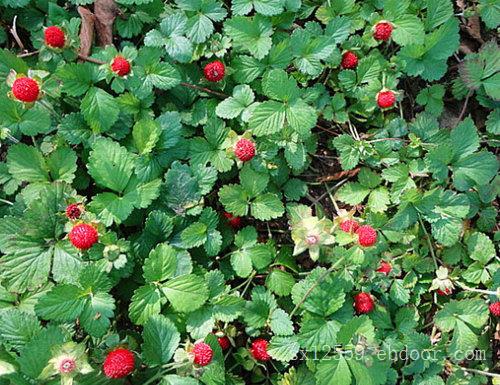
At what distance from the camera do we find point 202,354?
1.84 m

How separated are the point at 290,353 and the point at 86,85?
1314 mm

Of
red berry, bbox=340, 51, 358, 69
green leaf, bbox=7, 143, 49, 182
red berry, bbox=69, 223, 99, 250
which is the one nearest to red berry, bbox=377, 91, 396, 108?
red berry, bbox=340, 51, 358, 69

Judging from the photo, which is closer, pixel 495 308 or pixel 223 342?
pixel 223 342

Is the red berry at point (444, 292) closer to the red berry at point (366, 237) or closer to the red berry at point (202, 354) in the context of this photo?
the red berry at point (366, 237)

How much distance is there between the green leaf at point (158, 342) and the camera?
1.93 metres

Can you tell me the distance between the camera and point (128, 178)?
204 centimetres

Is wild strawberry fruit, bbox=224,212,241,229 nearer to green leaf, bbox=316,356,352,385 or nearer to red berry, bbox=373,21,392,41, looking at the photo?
green leaf, bbox=316,356,352,385

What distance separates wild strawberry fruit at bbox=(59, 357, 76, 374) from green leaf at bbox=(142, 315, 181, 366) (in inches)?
10.4

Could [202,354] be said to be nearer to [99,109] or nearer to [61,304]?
[61,304]

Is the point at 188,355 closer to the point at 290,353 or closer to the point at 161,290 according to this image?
the point at 161,290

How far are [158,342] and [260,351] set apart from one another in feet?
1.40

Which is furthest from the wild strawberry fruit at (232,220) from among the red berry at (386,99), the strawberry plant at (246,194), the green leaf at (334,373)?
the red berry at (386,99)

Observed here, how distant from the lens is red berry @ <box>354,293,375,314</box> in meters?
2.20

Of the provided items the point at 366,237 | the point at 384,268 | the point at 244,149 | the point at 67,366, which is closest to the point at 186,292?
the point at 67,366
